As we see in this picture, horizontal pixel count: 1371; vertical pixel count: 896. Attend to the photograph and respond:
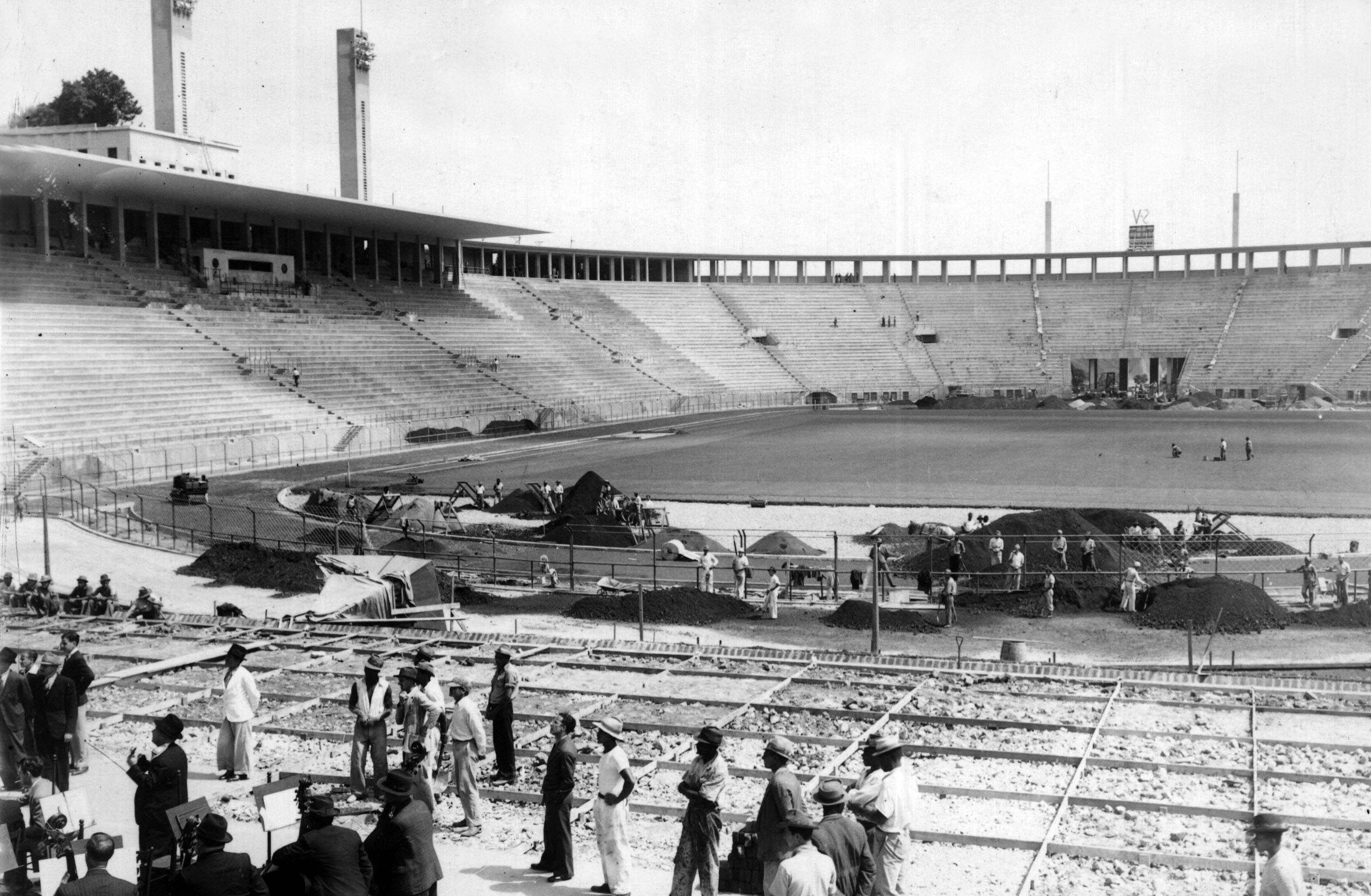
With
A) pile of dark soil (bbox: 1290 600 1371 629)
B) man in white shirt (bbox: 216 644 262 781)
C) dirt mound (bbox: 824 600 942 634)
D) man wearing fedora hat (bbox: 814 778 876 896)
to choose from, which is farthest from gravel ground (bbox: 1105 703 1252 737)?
man in white shirt (bbox: 216 644 262 781)

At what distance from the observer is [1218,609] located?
76.1 feet

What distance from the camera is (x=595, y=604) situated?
24.7 m

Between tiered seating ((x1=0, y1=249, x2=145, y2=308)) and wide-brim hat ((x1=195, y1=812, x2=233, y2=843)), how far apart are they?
49752mm

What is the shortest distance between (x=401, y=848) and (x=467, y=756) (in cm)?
329

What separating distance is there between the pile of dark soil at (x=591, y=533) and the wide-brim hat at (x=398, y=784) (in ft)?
78.1

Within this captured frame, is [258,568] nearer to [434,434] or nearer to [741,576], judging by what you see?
[741,576]

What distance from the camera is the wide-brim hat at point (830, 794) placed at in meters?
8.25

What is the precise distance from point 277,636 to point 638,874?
11939 mm

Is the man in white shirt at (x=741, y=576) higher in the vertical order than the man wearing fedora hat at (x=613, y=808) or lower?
lower

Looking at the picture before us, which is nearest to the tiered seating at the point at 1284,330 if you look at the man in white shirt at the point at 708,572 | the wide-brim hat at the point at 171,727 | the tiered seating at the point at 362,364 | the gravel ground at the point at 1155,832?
the tiered seating at the point at 362,364

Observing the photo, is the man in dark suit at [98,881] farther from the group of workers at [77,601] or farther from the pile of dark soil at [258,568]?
the pile of dark soil at [258,568]

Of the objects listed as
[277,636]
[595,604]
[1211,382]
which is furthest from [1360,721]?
[1211,382]

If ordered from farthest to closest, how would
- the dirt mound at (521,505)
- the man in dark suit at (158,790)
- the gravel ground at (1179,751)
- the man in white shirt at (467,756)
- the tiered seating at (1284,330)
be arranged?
1. the tiered seating at (1284,330)
2. the dirt mound at (521,505)
3. the gravel ground at (1179,751)
4. the man in white shirt at (467,756)
5. the man in dark suit at (158,790)

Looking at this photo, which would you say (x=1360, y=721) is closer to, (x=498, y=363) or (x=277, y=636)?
(x=277, y=636)
